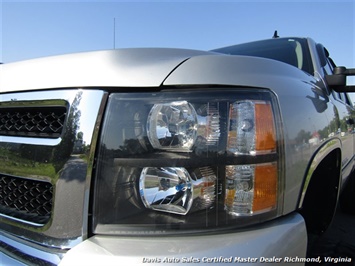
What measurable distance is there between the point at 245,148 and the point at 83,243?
0.65 meters

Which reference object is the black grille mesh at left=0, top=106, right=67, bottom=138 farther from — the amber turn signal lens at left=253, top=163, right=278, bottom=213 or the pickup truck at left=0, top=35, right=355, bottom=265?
the amber turn signal lens at left=253, top=163, right=278, bottom=213

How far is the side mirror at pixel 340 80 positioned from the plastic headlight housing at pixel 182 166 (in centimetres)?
143

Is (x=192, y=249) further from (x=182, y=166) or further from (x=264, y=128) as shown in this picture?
(x=264, y=128)

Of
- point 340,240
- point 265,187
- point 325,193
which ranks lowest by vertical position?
point 340,240

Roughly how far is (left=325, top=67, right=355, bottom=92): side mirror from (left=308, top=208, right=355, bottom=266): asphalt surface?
41.3 inches

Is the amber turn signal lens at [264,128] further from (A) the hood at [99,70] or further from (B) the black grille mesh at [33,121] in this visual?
(B) the black grille mesh at [33,121]

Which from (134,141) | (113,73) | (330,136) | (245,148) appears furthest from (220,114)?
(330,136)

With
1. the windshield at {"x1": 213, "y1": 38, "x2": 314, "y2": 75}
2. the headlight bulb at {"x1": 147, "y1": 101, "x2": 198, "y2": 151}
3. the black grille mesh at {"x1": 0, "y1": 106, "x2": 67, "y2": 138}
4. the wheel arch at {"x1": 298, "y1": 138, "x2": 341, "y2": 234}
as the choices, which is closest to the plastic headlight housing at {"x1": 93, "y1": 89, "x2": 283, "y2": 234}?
the headlight bulb at {"x1": 147, "y1": 101, "x2": 198, "y2": 151}

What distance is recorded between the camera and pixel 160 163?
114 centimetres

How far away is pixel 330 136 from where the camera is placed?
1939 mm

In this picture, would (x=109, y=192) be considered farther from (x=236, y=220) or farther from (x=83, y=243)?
(x=236, y=220)

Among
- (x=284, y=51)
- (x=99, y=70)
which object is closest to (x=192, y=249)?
(x=99, y=70)

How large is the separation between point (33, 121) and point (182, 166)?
26.7 inches

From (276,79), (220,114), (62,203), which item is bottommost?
(62,203)
